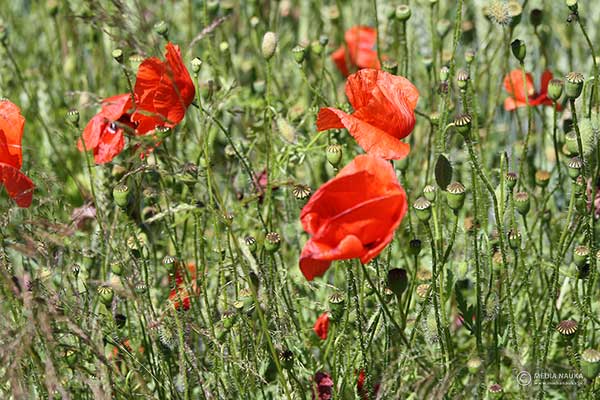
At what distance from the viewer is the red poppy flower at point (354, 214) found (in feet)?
Result: 4.90

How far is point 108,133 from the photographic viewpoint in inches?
84.5

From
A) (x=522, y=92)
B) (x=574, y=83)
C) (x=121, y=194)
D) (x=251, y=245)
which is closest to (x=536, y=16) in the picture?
(x=522, y=92)

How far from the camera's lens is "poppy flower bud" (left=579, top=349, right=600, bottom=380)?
1.61 meters

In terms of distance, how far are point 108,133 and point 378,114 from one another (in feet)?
2.14

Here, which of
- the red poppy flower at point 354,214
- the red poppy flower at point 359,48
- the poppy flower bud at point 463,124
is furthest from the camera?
the red poppy flower at point 359,48

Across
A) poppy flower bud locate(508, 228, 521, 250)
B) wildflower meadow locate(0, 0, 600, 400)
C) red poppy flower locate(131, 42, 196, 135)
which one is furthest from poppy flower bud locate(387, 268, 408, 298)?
red poppy flower locate(131, 42, 196, 135)

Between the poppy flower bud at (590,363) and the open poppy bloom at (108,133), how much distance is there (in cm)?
96

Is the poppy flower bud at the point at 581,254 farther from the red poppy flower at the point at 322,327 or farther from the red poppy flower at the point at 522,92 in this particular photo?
the red poppy flower at the point at 522,92

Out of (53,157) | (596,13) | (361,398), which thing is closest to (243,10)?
(53,157)

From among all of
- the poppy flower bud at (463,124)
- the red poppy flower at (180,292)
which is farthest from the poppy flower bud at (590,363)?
the red poppy flower at (180,292)

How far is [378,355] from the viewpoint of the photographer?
2.17m

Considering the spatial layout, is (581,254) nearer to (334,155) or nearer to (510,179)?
(510,179)

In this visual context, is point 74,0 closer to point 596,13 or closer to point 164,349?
point 596,13

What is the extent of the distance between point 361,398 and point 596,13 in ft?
7.08
